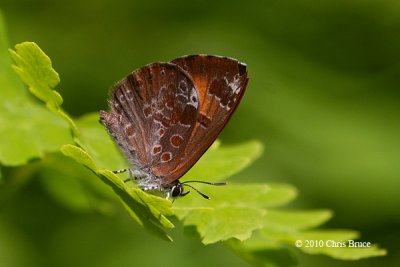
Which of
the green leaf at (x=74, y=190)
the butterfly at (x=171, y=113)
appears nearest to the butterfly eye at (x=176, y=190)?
the butterfly at (x=171, y=113)

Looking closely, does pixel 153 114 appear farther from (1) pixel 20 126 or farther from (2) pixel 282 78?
(2) pixel 282 78

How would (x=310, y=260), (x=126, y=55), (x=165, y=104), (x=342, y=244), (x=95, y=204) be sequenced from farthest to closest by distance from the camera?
(x=126, y=55)
(x=310, y=260)
(x=95, y=204)
(x=165, y=104)
(x=342, y=244)

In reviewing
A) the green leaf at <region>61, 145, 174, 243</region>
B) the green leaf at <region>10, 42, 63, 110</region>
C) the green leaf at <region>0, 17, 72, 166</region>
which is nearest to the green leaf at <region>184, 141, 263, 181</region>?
the green leaf at <region>0, 17, 72, 166</region>

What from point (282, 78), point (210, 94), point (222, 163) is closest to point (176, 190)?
point (222, 163)

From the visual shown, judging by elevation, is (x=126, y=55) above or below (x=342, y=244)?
above

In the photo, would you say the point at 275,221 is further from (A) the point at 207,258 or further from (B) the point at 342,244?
(A) the point at 207,258

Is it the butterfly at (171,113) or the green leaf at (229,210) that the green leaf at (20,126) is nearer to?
the butterfly at (171,113)

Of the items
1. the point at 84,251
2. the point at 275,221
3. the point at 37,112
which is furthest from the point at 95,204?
the point at 84,251
